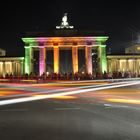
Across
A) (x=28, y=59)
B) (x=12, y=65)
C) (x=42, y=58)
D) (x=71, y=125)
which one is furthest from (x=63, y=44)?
(x=71, y=125)

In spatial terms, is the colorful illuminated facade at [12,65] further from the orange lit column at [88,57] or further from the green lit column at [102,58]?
the green lit column at [102,58]

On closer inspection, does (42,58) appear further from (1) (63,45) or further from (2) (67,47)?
(2) (67,47)

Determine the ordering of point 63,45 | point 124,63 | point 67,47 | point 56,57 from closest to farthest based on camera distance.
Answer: point 63,45 < point 56,57 < point 124,63 < point 67,47

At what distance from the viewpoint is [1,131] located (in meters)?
9.11

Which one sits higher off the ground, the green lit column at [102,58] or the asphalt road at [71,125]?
the green lit column at [102,58]

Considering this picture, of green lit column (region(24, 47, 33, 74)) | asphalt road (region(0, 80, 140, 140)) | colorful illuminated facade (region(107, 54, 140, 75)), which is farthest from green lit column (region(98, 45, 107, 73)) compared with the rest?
asphalt road (region(0, 80, 140, 140))

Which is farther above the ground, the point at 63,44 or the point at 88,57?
the point at 63,44

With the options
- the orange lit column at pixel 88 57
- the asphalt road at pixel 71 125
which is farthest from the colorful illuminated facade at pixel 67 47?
the asphalt road at pixel 71 125

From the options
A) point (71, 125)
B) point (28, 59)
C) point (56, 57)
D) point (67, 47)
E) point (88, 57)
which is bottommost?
point (71, 125)

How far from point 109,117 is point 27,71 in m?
73.6

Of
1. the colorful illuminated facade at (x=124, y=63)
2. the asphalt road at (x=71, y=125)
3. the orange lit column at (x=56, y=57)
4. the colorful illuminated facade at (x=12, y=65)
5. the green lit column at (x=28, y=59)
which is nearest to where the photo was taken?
the asphalt road at (x=71, y=125)

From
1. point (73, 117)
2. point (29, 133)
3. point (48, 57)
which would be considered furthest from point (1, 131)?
point (48, 57)

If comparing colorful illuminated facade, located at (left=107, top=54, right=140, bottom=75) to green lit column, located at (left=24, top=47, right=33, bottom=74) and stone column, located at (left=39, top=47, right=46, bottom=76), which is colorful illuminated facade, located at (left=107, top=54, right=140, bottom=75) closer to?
stone column, located at (left=39, top=47, right=46, bottom=76)

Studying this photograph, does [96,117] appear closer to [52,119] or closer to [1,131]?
[52,119]
